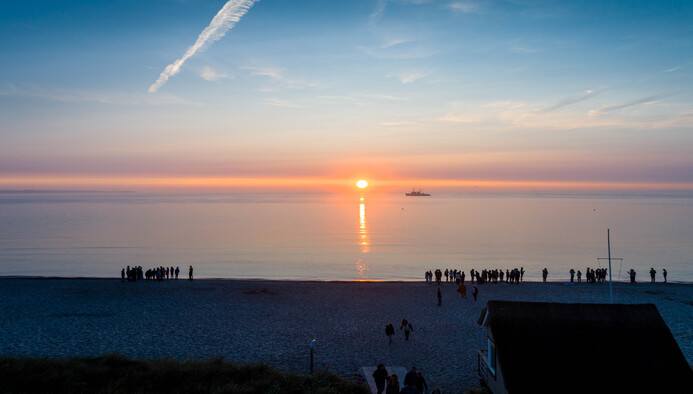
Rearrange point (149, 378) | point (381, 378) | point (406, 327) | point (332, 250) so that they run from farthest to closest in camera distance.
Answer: point (332, 250) < point (406, 327) < point (149, 378) < point (381, 378)

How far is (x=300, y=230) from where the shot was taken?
9444cm

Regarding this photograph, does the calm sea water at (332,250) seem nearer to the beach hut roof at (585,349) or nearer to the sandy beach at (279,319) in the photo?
the sandy beach at (279,319)

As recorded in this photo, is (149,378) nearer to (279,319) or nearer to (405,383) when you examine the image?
(405,383)

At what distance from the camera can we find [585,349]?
1222 centimetres

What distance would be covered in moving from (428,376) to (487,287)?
19.2 meters

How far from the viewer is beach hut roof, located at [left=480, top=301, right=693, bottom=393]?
1166 centimetres

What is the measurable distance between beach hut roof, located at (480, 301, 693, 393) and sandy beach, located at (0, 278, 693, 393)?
3396 millimetres

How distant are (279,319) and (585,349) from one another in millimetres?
15487

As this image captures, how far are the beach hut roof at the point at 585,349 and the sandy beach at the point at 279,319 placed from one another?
340 centimetres

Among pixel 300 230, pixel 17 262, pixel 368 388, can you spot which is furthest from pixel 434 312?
pixel 300 230

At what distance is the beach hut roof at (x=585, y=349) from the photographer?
11656 mm

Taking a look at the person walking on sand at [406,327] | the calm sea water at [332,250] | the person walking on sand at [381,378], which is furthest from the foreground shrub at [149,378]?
the calm sea water at [332,250]

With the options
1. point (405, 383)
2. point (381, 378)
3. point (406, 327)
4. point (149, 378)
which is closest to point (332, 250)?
point (406, 327)

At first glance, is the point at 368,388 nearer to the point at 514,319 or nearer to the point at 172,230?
the point at 514,319
